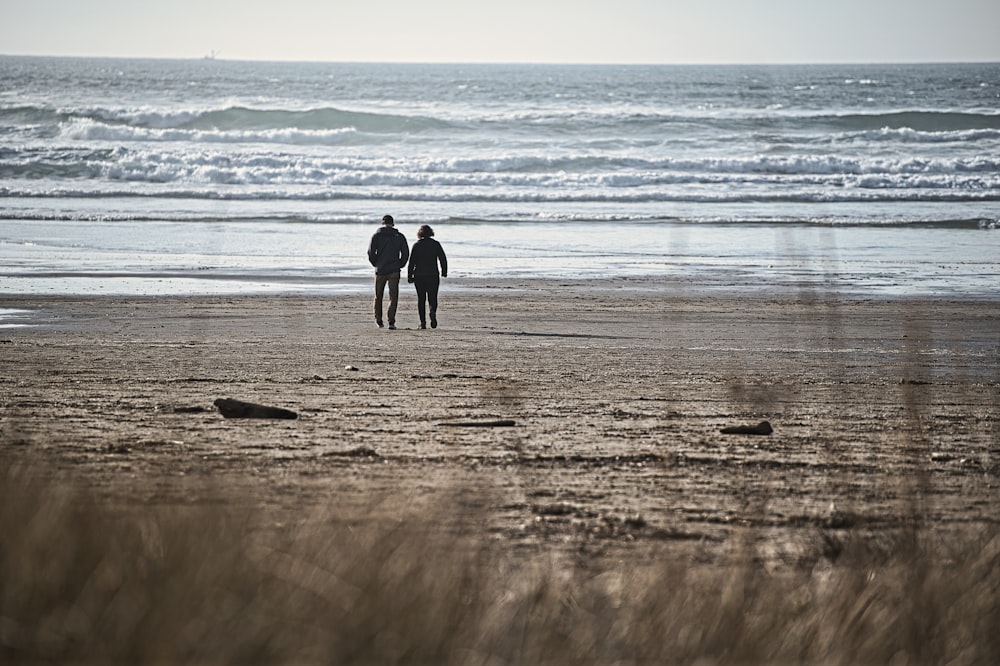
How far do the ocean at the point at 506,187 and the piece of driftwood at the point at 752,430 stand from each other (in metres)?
1.11

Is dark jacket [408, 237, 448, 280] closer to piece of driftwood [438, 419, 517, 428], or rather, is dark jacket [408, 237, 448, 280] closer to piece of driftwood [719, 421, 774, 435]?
piece of driftwood [438, 419, 517, 428]

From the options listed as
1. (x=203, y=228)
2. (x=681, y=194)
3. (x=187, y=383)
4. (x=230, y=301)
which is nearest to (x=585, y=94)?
(x=681, y=194)

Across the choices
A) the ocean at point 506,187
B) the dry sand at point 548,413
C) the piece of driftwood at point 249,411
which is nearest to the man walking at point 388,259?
the dry sand at point 548,413

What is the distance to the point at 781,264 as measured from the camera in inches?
860

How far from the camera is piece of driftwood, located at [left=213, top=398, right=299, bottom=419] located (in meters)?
7.61

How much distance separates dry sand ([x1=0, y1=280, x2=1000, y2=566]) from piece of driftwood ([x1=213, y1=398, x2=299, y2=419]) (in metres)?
Answer: 0.12

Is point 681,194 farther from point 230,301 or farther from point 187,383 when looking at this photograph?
point 187,383

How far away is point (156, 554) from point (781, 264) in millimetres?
20565

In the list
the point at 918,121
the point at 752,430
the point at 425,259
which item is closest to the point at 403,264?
the point at 425,259

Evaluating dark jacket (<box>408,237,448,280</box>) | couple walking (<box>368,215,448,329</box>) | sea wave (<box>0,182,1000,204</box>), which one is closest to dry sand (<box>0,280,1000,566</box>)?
couple walking (<box>368,215,448,329</box>)

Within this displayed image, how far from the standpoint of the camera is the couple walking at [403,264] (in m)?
15.0

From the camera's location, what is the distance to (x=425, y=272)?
15.1 metres

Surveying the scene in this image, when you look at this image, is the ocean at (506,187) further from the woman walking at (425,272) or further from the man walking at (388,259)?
the woman walking at (425,272)

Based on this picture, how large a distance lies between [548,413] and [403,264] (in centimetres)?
762
